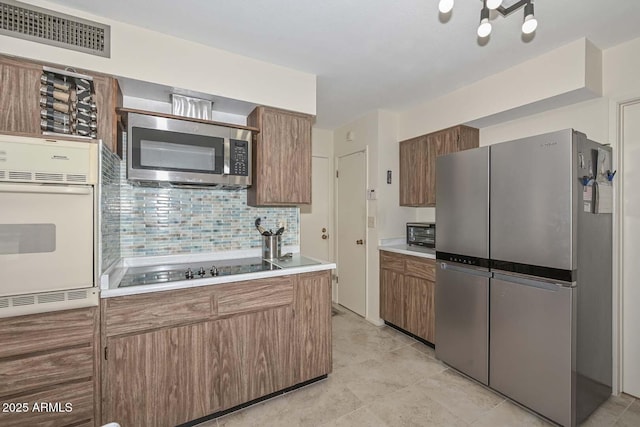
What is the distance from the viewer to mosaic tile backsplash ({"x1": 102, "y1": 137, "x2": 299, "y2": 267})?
215 cm

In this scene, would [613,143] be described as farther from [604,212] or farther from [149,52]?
[149,52]

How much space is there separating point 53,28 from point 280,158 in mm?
1564

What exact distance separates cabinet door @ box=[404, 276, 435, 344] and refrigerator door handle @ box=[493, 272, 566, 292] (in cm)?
75

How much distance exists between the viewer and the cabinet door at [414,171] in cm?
324

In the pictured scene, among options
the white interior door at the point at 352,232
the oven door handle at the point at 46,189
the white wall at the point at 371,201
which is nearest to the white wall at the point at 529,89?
the white wall at the point at 371,201

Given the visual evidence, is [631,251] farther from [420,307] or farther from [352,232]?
[352,232]

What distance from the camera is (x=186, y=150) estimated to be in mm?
2059

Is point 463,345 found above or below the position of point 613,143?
below

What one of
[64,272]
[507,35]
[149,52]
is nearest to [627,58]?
[507,35]

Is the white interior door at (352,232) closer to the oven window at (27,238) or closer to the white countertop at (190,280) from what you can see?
the white countertop at (190,280)

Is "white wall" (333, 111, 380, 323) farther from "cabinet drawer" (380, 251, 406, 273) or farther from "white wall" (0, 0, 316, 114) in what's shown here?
"white wall" (0, 0, 316, 114)

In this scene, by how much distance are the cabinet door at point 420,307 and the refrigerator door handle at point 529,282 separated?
2.47ft

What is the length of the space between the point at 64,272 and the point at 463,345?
108 inches

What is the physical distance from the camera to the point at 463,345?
2367 millimetres
